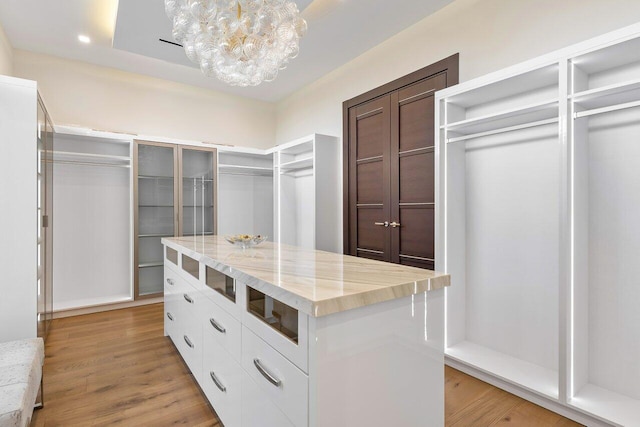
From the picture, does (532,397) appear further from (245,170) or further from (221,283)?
(245,170)

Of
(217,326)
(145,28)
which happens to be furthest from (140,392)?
(145,28)

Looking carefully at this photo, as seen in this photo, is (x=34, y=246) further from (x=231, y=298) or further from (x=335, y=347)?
(x=335, y=347)

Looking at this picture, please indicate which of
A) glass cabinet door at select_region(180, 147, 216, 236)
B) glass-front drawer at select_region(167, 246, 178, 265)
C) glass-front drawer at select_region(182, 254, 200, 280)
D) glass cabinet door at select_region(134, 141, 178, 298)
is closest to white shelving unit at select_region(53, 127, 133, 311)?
glass cabinet door at select_region(134, 141, 178, 298)

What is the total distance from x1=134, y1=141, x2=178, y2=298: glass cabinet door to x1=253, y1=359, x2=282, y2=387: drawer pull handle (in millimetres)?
3258

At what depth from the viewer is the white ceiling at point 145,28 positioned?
281cm

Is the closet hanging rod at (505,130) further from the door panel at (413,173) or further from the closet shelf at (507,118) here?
the door panel at (413,173)

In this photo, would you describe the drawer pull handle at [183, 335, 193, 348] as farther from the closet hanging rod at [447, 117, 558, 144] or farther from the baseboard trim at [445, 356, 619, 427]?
the closet hanging rod at [447, 117, 558, 144]

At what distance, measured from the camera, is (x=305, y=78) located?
4.41 meters

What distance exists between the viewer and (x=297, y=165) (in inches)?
182

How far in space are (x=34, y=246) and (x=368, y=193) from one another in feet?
9.39

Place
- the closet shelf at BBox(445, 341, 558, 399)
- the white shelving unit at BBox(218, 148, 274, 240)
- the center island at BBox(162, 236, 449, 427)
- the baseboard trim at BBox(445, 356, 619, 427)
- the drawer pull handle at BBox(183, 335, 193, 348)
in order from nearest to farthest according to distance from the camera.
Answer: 1. the center island at BBox(162, 236, 449, 427)
2. the baseboard trim at BBox(445, 356, 619, 427)
3. the closet shelf at BBox(445, 341, 558, 399)
4. the drawer pull handle at BBox(183, 335, 193, 348)
5. the white shelving unit at BBox(218, 148, 274, 240)

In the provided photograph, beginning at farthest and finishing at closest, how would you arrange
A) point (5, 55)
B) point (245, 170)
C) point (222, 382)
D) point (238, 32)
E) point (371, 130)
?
point (245, 170) → point (371, 130) → point (5, 55) → point (238, 32) → point (222, 382)

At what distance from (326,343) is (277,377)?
1.04 feet

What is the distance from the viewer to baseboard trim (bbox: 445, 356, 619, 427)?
5.87ft
